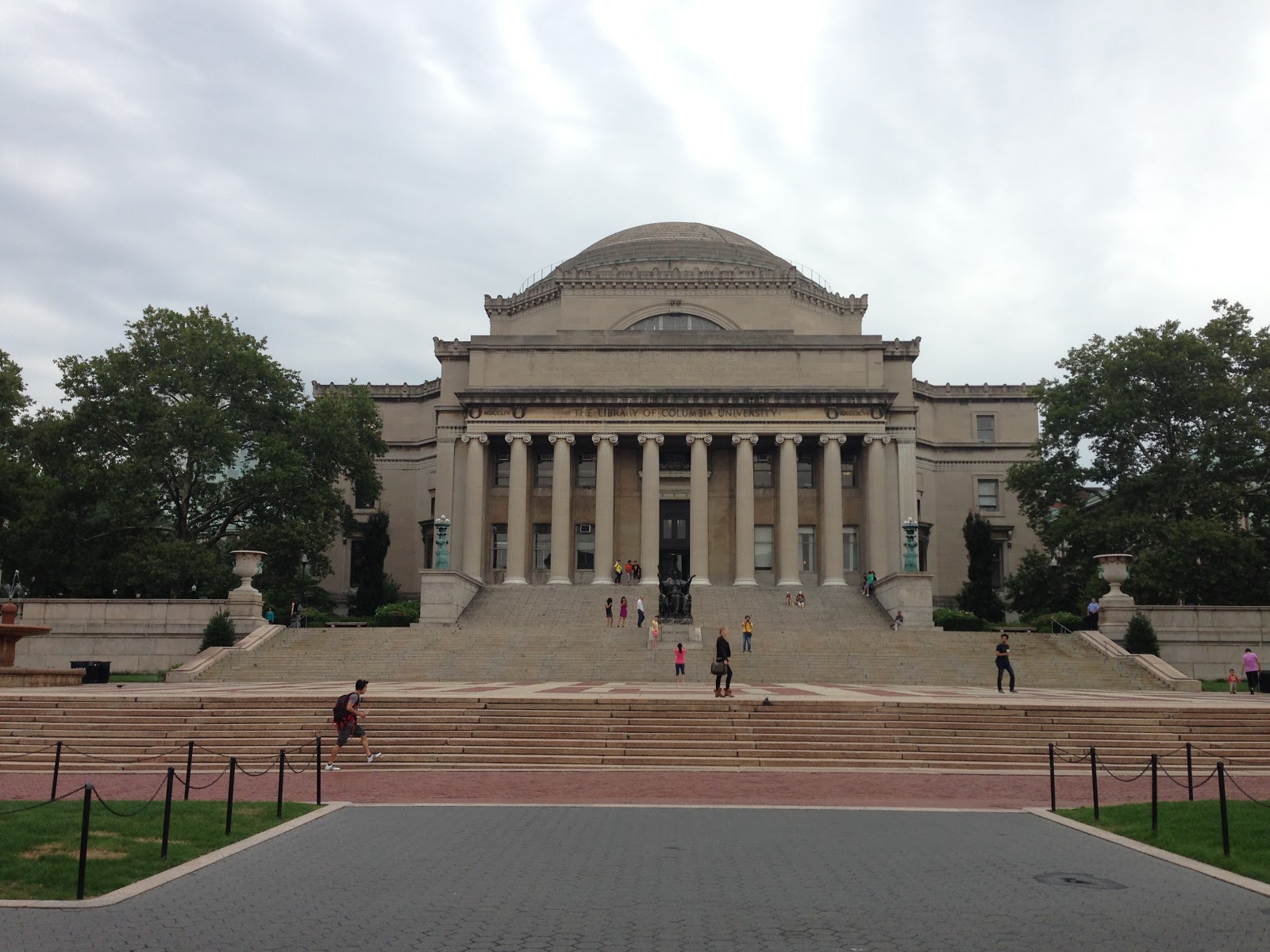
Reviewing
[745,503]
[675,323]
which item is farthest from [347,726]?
[675,323]

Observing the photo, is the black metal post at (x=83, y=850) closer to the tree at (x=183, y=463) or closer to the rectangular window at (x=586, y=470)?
the tree at (x=183, y=463)

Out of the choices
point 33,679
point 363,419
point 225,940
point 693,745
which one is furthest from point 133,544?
point 225,940

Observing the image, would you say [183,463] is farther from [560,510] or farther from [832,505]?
[832,505]

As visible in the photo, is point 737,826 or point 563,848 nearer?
point 563,848

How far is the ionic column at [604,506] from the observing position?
179 feet

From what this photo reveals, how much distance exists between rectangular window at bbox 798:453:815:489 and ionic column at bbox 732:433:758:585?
4437 mm

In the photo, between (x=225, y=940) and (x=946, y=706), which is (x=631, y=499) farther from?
(x=225, y=940)

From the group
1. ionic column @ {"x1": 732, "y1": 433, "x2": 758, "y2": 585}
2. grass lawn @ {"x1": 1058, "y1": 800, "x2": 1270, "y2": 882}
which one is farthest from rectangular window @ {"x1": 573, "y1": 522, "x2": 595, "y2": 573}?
grass lawn @ {"x1": 1058, "y1": 800, "x2": 1270, "y2": 882}

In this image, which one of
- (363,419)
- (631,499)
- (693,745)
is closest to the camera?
(693,745)

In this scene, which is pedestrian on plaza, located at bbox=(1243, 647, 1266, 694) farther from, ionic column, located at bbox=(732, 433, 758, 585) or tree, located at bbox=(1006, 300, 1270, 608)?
ionic column, located at bbox=(732, 433, 758, 585)

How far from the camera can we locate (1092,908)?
31.3 feet

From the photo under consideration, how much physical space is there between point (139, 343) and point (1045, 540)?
40.4 m

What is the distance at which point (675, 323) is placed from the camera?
63.8 metres

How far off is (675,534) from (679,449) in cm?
451
